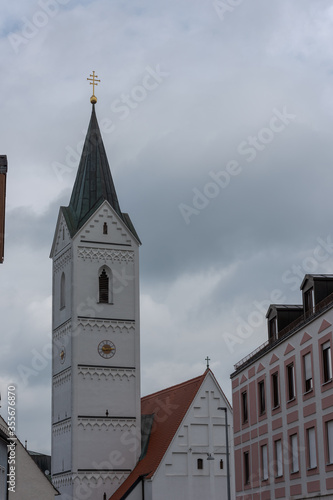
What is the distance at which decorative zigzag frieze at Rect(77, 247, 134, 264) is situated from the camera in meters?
67.9

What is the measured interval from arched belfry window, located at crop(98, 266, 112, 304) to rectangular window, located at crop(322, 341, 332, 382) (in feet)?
103

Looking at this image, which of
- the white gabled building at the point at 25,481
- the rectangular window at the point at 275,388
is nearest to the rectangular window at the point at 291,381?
the rectangular window at the point at 275,388

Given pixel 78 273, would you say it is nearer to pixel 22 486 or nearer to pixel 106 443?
pixel 106 443

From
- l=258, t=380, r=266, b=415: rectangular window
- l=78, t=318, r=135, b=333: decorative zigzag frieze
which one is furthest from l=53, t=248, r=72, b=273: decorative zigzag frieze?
l=258, t=380, r=266, b=415: rectangular window

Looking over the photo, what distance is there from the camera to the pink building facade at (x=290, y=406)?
37281mm

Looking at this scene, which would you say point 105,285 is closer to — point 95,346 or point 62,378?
point 95,346

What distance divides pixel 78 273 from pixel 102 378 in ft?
24.6

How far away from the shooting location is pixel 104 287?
223 ft

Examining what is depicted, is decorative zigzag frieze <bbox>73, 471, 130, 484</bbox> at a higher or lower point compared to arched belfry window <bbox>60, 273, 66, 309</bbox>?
lower

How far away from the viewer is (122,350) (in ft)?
219

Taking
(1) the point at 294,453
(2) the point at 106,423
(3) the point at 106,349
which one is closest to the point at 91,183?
(3) the point at 106,349

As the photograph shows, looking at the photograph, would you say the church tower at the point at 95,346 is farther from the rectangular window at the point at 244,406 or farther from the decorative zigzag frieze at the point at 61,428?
the rectangular window at the point at 244,406

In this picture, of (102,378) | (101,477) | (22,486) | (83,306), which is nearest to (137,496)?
(101,477)

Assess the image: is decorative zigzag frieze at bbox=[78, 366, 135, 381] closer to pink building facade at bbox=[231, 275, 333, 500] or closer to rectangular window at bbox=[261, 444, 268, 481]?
pink building facade at bbox=[231, 275, 333, 500]
